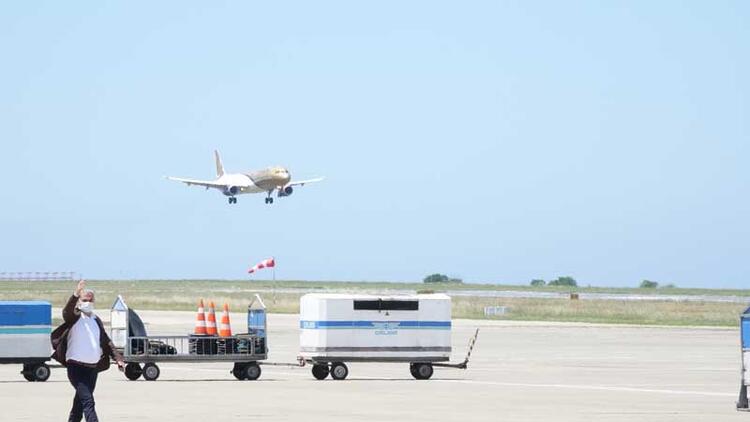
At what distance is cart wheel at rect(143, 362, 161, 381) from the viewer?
34594 mm

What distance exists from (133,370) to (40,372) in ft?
6.56

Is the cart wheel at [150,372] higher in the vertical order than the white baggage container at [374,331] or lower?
lower

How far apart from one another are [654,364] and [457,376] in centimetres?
800

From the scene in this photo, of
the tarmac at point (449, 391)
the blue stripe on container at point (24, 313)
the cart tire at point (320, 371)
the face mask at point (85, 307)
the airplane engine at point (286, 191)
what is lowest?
the tarmac at point (449, 391)

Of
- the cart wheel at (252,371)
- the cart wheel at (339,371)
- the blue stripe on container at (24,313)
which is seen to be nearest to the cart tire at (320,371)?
the cart wheel at (339,371)

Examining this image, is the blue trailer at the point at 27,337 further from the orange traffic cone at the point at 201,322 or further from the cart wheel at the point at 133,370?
the orange traffic cone at the point at 201,322

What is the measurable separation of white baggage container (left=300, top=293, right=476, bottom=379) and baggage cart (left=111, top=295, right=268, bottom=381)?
116 cm

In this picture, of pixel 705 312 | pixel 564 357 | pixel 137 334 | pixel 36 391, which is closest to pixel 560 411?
pixel 36 391

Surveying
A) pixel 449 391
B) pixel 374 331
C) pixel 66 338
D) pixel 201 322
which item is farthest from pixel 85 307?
pixel 201 322

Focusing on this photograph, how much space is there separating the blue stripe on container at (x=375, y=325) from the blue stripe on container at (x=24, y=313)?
18.7ft

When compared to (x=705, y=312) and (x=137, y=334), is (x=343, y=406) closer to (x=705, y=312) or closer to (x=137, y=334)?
(x=137, y=334)

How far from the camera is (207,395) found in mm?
29312

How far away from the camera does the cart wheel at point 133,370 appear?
34741 millimetres

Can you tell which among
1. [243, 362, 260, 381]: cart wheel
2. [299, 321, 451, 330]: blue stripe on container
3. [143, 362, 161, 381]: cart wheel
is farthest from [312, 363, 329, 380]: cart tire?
[143, 362, 161, 381]: cart wheel
